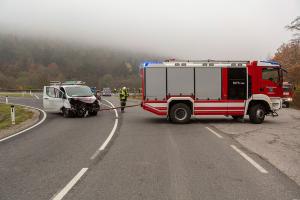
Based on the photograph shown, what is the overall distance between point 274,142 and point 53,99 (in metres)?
14.3

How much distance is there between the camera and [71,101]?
21516 millimetres

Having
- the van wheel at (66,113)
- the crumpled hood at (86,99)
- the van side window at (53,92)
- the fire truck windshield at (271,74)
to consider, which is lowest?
the van wheel at (66,113)

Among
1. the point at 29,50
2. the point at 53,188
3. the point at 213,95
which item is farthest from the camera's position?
the point at 29,50

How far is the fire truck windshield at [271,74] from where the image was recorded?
A: 1828 cm

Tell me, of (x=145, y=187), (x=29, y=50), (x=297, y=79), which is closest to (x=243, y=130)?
(x=145, y=187)

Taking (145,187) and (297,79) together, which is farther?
(297,79)

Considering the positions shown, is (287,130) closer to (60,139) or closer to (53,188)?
(60,139)

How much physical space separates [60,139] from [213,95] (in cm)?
776

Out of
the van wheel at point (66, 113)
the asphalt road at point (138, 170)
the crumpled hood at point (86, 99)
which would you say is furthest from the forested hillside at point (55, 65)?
the asphalt road at point (138, 170)

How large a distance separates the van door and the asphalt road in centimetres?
920

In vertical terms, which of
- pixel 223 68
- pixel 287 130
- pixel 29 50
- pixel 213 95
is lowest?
pixel 287 130

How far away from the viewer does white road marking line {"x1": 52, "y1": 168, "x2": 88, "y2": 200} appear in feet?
19.8

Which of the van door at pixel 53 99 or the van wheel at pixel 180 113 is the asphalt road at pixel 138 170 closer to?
the van wheel at pixel 180 113

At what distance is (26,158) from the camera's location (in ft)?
31.0
